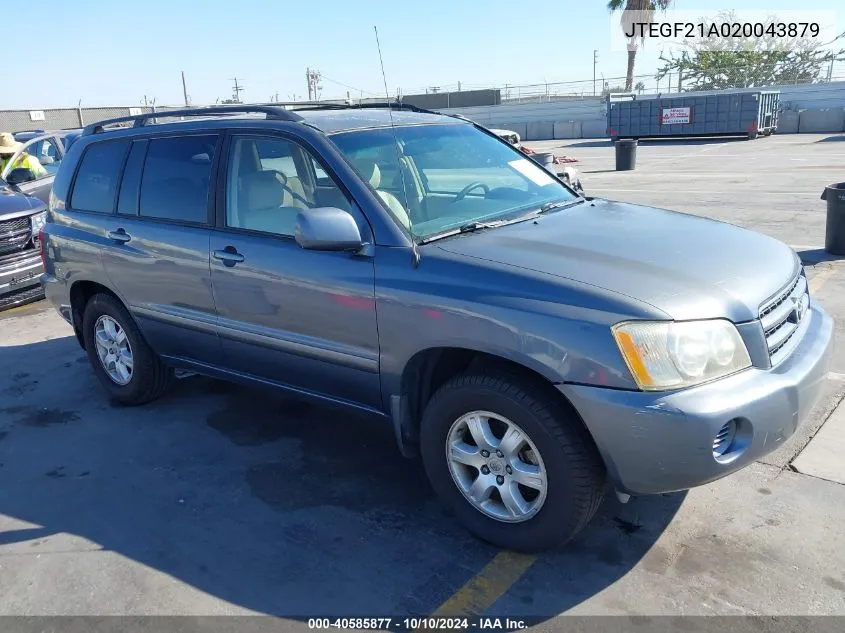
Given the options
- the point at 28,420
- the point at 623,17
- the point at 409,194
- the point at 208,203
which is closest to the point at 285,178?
the point at 208,203

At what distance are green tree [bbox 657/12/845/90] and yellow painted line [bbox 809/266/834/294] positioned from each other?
4056 centimetres

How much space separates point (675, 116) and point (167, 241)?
1229 inches

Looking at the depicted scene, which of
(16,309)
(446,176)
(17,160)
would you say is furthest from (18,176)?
(446,176)

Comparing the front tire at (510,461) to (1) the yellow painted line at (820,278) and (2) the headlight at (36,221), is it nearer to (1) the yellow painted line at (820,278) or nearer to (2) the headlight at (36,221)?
(1) the yellow painted line at (820,278)

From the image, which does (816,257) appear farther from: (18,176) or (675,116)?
(675,116)

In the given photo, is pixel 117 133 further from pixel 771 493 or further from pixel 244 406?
pixel 771 493

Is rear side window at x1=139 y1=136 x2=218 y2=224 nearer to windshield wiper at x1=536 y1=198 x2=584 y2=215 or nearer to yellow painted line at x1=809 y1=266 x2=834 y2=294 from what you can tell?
windshield wiper at x1=536 y1=198 x2=584 y2=215

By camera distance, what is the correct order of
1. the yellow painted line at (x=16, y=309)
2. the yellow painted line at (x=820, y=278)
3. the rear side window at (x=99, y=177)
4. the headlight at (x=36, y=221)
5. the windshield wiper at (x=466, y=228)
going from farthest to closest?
the headlight at (x=36, y=221) < the yellow painted line at (x=16, y=309) < the yellow painted line at (x=820, y=278) < the rear side window at (x=99, y=177) < the windshield wiper at (x=466, y=228)

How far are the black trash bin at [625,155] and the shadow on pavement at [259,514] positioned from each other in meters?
17.0

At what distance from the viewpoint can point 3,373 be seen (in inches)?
227

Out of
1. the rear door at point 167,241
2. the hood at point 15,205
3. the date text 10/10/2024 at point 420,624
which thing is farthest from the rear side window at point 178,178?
the hood at point 15,205

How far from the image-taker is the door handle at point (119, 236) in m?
4.49

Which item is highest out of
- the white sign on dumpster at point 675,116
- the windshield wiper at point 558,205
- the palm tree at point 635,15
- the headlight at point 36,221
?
the palm tree at point 635,15

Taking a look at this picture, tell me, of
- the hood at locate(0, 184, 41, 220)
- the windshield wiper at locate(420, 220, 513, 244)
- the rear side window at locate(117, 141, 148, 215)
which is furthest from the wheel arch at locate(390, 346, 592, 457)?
the hood at locate(0, 184, 41, 220)
